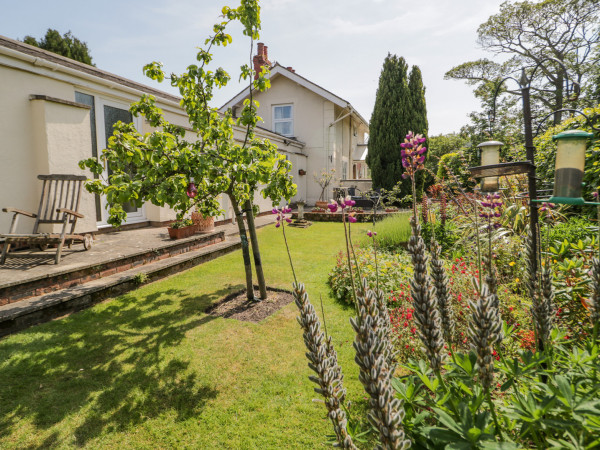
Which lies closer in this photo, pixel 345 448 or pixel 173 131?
pixel 345 448

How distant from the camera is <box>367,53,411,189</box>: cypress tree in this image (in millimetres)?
A: 16906

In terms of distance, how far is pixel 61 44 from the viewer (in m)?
20.8

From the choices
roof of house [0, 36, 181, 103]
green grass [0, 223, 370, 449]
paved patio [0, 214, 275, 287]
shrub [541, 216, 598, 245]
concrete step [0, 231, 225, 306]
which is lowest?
green grass [0, 223, 370, 449]

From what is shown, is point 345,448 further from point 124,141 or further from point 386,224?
point 386,224

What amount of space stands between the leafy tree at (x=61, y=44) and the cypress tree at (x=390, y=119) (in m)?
20.6

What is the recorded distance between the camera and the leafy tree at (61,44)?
20.6 meters

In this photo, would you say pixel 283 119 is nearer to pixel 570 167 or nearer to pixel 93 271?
pixel 93 271

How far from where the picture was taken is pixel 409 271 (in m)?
5.35

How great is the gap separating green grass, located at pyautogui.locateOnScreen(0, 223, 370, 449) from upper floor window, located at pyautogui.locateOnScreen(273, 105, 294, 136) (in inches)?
616

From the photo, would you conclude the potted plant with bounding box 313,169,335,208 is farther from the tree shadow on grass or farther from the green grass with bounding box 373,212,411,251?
the tree shadow on grass

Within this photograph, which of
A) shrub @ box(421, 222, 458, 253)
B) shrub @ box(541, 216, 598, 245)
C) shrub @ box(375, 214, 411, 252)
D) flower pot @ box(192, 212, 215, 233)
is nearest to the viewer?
shrub @ box(541, 216, 598, 245)

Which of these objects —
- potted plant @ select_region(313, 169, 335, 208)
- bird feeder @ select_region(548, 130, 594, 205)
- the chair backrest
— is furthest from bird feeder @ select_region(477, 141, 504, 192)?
potted plant @ select_region(313, 169, 335, 208)

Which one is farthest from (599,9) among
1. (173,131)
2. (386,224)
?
(173,131)

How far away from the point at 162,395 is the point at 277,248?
5691 millimetres
